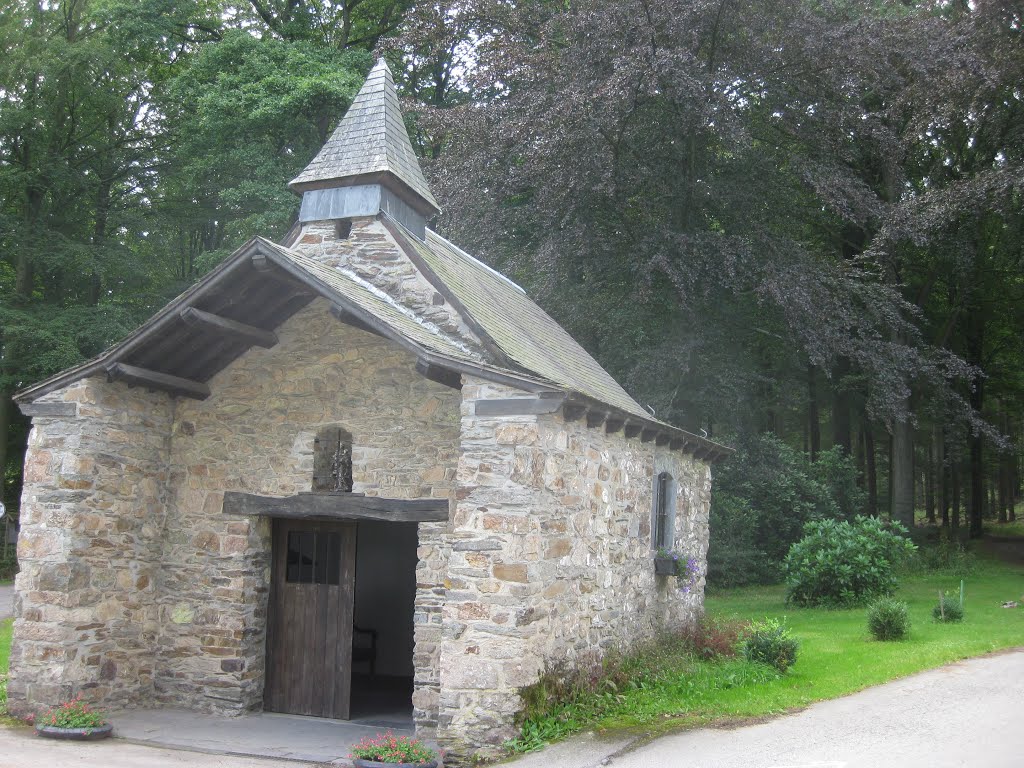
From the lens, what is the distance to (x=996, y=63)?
17094mm

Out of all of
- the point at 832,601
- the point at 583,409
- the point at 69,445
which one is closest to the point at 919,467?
the point at 832,601

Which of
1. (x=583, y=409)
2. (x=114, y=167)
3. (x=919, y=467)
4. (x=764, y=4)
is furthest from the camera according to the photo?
(x=919, y=467)

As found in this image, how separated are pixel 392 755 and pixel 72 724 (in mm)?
3303

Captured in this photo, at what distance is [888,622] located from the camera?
1265 cm

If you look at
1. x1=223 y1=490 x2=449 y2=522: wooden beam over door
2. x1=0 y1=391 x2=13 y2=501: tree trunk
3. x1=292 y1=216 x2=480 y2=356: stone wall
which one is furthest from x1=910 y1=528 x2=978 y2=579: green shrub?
x1=0 y1=391 x2=13 y2=501: tree trunk

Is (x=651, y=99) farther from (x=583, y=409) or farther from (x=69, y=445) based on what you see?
(x=69, y=445)

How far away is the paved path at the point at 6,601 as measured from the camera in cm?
1701

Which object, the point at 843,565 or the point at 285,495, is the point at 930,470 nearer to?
the point at 843,565

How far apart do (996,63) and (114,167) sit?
21.8 metres

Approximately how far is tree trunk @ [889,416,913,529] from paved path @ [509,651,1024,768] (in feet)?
49.4

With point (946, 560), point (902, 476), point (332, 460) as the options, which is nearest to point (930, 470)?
point (902, 476)

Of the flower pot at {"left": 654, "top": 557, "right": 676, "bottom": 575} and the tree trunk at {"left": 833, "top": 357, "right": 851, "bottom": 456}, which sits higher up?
the tree trunk at {"left": 833, "top": 357, "right": 851, "bottom": 456}

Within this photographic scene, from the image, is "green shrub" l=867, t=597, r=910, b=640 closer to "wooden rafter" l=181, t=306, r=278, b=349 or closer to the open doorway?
the open doorway

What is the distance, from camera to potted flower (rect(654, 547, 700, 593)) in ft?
39.3
